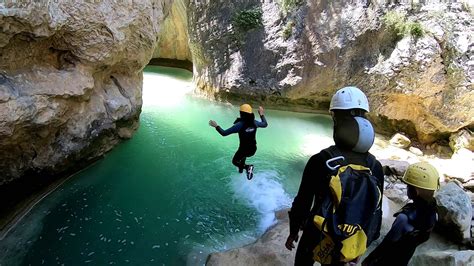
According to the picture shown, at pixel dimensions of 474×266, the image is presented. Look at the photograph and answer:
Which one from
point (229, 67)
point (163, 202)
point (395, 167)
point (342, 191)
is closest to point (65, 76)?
point (163, 202)

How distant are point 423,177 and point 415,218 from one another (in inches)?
13.1

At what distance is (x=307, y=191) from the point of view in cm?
251

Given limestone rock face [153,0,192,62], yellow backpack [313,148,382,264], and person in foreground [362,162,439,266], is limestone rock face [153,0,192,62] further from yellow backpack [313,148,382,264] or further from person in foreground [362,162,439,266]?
yellow backpack [313,148,382,264]

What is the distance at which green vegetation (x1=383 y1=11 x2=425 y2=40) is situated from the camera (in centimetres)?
955

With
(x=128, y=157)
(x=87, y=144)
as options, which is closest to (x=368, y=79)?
(x=128, y=157)

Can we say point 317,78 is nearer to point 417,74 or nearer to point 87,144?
point 417,74

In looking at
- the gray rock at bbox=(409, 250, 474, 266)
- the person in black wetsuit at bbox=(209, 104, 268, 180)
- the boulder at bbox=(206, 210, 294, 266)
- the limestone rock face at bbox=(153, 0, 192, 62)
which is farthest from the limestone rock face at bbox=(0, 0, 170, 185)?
the limestone rock face at bbox=(153, 0, 192, 62)

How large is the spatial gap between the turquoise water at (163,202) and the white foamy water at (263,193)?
0.02 m

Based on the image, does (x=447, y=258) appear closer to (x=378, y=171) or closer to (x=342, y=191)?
(x=378, y=171)

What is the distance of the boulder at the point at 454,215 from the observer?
15.1 feet

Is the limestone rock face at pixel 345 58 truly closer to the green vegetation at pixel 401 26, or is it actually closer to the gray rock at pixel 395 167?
the green vegetation at pixel 401 26

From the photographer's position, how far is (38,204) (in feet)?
17.9

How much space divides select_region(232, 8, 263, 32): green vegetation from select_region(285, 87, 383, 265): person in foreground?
9.95m

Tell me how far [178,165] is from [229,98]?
5.61 metres
